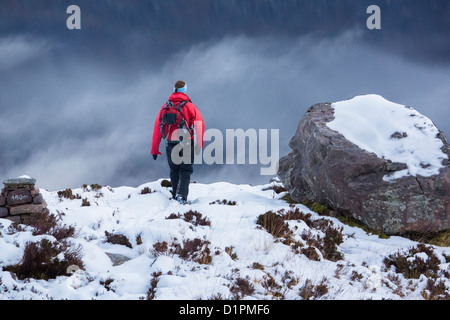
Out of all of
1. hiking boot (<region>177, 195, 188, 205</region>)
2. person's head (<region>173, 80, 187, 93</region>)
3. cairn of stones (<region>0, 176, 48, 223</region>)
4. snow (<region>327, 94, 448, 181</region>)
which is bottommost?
hiking boot (<region>177, 195, 188, 205</region>)

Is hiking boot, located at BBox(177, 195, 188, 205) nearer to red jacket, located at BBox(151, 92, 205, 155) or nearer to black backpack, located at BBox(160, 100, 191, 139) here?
red jacket, located at BBox(151, 92, 205, 155)

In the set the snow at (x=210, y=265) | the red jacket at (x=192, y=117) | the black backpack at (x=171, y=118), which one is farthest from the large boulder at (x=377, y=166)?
the black backpack at (x=171, y=118)

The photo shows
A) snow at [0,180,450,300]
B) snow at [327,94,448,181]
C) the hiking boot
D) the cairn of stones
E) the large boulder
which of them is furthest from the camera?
the hiking boot

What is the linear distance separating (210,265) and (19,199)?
4.98 meters

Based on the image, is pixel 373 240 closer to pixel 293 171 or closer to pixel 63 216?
pixel 293 171

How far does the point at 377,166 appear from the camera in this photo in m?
8.45

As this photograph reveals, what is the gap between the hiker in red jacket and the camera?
1014cm

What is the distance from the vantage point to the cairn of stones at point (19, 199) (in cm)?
756

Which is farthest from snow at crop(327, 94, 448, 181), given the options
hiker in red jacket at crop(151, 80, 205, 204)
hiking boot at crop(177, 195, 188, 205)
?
hiking boot at crop(177, 195, 188, 205)

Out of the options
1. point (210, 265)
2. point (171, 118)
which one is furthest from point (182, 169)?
point (210, 265)

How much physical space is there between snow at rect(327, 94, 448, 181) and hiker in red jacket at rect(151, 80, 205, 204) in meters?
3.93

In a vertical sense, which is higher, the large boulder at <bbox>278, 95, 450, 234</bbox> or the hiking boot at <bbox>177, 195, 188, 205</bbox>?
the large boulder at <bbox>278, 95, 450, 234</bbox>

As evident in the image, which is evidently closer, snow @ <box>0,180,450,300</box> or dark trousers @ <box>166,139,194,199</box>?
snow @ <box>0,180,450,300</box>

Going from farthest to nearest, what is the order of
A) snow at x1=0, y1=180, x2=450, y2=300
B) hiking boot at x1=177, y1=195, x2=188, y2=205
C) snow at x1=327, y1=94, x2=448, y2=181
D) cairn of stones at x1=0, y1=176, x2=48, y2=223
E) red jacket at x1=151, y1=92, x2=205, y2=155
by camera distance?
hiking boot at x1=177, y1=195, x2=188, y2=205
red jacket at x1=151, y1=92, x2=205, y2=155
snow at x1=327, y1=94, x2=448, y2=181
cairn of stones at x1=0, y1=176, x2=48, y2=223
snow at x1=0, y1=180, x2=450, y2=300
